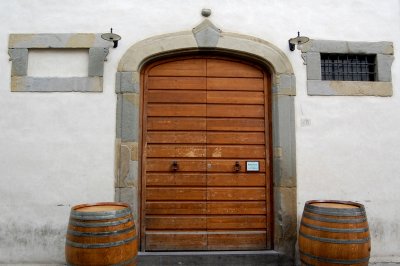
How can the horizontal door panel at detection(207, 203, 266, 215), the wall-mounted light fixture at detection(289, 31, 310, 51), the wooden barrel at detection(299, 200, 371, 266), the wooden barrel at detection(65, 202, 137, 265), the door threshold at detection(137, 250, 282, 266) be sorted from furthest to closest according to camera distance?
the horizontal door panel at detection(207, 203, 266, 215) → the wall-mounted light fixture at detection(289, 31, 310, 51) → the door threshold at detection(137, 250, 282, 266) → the wooden barrel at detection(299, 200, 371, 266) → the wooden barrel at detection(65, 202, 137, 265)

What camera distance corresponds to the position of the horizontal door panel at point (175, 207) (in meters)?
3.94

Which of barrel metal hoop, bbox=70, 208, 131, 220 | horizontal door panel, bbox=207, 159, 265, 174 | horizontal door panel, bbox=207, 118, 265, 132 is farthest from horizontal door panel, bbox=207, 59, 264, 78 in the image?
barrel metal hoop, bbox=70, 208, 131, 220

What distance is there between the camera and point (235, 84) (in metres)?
4.12

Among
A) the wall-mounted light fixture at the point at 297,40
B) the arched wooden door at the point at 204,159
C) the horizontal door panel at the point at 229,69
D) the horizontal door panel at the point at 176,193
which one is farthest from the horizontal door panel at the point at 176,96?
Result: the wall-mounted light fixture at the point at 297,40

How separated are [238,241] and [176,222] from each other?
30.3 inches

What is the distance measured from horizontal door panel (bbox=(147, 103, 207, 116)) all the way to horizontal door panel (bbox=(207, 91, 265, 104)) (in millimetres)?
161

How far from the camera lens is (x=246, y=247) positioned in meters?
3.94

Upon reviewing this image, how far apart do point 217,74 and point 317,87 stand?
47.9 inches

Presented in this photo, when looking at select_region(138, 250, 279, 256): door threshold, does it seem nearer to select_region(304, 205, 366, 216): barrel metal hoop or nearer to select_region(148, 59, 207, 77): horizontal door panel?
select_region(304, 205, 366, 216): barrel metal hoop

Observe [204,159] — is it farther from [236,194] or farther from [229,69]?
[229,69]

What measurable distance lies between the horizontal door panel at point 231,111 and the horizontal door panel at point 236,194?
2.93ft

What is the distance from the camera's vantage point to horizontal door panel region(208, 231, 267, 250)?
393cm

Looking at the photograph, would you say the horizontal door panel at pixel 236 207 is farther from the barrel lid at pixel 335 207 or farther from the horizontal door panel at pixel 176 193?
the barrel lid at pixel 335 207

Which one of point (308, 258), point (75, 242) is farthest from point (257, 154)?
point (75, 242)
